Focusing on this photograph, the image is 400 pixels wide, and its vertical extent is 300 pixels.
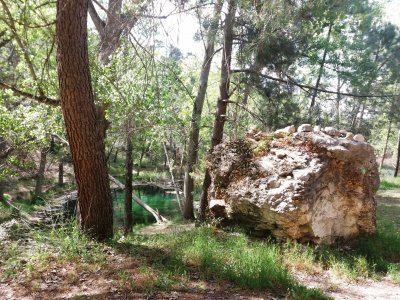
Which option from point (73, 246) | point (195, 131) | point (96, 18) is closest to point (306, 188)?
point (73, 246)

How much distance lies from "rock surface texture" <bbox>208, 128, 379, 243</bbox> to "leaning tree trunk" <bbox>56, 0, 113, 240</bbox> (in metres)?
2.71

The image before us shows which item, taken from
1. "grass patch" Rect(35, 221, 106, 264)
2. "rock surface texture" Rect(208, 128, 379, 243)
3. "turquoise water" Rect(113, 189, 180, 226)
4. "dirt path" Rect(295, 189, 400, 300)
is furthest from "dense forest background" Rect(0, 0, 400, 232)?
"turquoise water" Rect(113, 189, 180, 226)

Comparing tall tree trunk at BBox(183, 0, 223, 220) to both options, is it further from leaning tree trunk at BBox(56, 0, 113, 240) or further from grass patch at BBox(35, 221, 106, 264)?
grass patch at BBox(35, 221, 106, 264)

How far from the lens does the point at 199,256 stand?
4.66 meters

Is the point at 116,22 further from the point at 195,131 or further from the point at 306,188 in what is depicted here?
the point at 195,131

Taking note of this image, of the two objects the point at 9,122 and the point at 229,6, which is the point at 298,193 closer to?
the point at 229,6

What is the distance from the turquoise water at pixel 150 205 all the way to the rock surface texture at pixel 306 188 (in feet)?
23.9

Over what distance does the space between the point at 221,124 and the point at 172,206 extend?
13242 mm

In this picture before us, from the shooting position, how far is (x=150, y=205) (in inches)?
858

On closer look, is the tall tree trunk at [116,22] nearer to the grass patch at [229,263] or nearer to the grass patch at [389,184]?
the grass patch at [229,263]

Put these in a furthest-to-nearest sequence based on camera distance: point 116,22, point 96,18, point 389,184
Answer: point 389,184 < point 96,18 < point 116,22

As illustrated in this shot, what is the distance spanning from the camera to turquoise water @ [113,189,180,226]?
16987mm

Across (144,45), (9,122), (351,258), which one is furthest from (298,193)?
(9,122)

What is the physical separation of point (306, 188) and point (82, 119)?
377 cm
